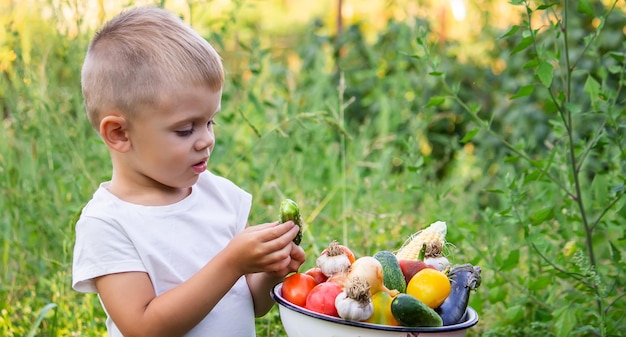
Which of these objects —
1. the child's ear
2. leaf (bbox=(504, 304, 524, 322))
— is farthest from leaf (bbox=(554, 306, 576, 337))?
the child's ear

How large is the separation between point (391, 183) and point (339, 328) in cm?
240

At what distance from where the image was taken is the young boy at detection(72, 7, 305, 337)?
184 cm

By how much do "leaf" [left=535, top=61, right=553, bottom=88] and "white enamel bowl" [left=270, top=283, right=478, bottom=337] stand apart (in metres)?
0.85

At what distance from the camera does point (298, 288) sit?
5.79 feet

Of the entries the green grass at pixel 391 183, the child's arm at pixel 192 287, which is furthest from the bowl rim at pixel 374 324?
the green grass at pixel 391 183

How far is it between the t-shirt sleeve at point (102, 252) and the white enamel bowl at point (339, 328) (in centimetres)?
35

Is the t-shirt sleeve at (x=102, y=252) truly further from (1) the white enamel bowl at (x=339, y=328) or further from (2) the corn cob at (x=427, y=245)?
(2) the corn cob at (x=427, y=245)

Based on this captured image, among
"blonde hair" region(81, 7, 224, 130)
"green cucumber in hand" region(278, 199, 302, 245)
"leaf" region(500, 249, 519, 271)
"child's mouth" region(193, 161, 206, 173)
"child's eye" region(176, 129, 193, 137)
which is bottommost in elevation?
"leaf" region(500, 249, 519, 271)

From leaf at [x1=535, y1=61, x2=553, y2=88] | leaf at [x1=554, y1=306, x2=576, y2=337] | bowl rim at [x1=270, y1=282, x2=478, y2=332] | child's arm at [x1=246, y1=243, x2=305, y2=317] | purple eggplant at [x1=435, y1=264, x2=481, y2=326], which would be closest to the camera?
bowl rim at [x1=270, y1=282, x2=478, y2=332]

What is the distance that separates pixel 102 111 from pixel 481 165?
3.47 metres

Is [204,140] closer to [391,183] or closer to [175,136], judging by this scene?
[175,136]

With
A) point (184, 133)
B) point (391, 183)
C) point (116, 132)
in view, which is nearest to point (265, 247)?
point (184, 133)

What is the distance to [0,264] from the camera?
11.1 feet

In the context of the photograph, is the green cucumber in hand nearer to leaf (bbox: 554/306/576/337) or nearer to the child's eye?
the child's eye
